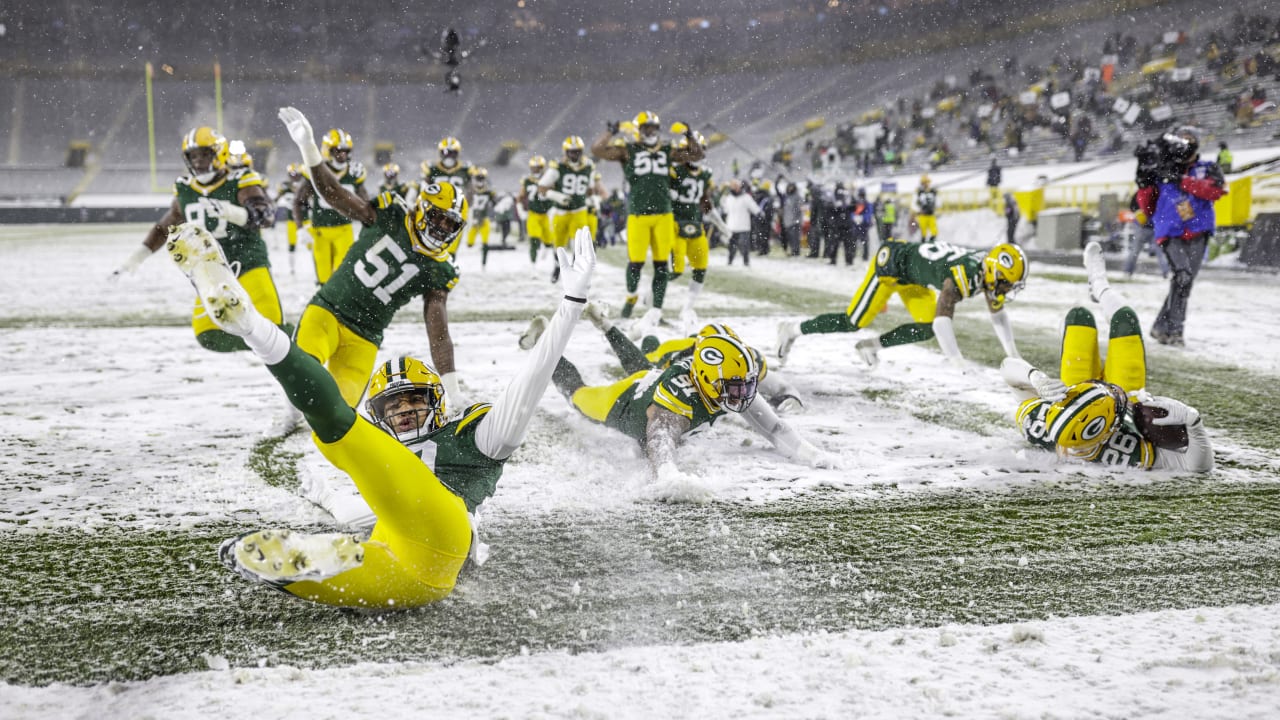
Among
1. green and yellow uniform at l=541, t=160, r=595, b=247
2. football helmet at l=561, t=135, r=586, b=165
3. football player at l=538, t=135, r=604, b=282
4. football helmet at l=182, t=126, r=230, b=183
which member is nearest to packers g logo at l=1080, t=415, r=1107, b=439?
football helmet at l=182, t=126, r=230, b=183

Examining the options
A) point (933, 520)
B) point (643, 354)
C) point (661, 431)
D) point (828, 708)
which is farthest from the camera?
point (643, 354)

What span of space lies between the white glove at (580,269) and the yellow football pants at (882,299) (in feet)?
13.5

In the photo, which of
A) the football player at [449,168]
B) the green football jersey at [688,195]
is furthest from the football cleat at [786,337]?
the football player at [449,168]

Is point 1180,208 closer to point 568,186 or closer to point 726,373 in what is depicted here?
point 726,373

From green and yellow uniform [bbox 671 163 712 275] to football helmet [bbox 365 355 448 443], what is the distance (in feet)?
23.0

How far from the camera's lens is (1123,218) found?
59.4 feet

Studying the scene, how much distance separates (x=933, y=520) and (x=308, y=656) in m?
2.46

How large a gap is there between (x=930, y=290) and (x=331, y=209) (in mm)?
6714

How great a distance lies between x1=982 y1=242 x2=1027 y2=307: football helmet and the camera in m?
5.97

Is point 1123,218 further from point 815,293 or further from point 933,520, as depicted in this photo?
point 933,520

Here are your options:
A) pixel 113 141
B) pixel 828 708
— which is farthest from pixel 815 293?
pixel 113 141

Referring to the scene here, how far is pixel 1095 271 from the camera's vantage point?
5.56 metres

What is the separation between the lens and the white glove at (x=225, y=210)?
5668 mm

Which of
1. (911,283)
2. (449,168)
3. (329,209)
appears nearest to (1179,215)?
(911,283)
